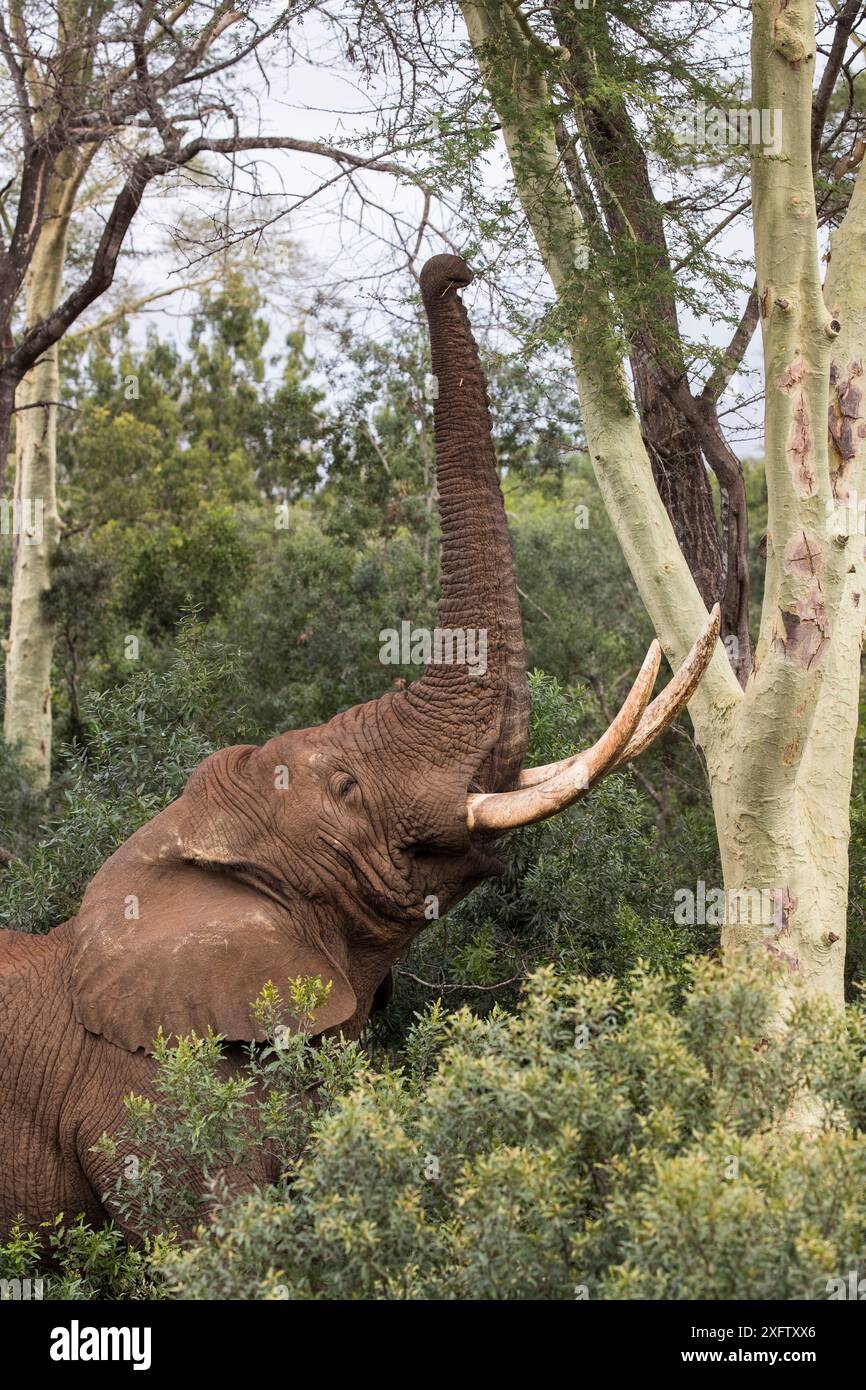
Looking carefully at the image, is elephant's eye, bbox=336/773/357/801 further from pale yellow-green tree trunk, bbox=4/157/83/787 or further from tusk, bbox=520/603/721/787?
pale yellow-green tree trunk, bbox=4/157/83/787

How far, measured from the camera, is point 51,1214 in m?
5.80

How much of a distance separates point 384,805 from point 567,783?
754mm

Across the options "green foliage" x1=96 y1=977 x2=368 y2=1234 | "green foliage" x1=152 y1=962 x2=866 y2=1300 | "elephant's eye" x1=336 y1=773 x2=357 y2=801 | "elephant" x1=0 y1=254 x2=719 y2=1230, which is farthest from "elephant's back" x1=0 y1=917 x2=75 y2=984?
"green foliage" x1=152 y1=962 x2=866 y2=1300

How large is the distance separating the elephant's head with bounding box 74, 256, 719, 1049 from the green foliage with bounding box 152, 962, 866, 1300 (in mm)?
1456

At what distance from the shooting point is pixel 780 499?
19.9ft

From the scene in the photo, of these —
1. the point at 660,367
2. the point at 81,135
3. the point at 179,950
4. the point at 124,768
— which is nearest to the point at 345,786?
the point at 179,950

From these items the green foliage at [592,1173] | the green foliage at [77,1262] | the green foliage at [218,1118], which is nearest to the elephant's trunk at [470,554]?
the green foliage at [218,1118]

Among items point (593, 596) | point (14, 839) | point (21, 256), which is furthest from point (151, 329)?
point (14, 839)

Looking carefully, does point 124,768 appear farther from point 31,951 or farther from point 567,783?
point 567,783

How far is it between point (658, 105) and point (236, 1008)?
4.68 m

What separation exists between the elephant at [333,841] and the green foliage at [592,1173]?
145cm

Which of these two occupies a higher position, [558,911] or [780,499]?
[780,499]

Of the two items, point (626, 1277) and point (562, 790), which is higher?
point (562, 790)

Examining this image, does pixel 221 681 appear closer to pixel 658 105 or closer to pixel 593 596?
pixel 658 105
